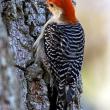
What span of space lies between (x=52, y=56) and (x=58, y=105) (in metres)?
0.38

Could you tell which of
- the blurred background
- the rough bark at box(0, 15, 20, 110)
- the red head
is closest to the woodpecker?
the red head

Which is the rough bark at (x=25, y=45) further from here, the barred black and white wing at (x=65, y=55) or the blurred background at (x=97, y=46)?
the blurred background at (x=97, y=46)

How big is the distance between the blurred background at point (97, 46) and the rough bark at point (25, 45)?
5.51 ft

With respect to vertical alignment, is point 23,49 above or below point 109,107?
above

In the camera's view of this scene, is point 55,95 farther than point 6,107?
Yes

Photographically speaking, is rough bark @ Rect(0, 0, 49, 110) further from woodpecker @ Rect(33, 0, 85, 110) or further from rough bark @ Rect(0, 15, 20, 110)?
rough bark @ Rect(0, 15, 20, 110)

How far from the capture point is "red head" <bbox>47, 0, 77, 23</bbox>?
3.23m

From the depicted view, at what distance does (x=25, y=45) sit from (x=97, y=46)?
1.90 m

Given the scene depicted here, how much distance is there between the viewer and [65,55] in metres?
3.00

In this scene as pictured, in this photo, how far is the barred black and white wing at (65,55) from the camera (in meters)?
2.97

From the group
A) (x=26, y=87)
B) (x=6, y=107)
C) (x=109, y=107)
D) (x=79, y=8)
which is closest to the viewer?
(x=6, y=107)

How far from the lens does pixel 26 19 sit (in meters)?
3.09

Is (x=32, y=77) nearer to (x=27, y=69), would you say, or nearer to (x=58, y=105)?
(x=27, y=69)

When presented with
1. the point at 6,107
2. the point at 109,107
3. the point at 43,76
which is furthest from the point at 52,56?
the point at 6,107
